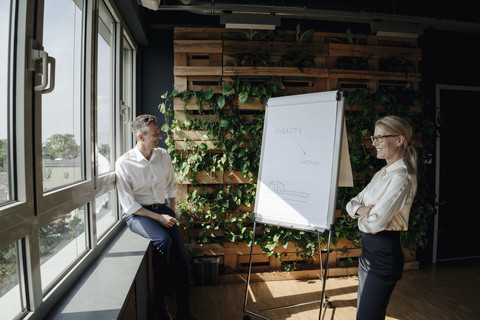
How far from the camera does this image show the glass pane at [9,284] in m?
1.18

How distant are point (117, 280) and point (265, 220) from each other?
115 centimetres

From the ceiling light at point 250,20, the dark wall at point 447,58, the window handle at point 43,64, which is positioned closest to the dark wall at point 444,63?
the dark wall at point 447,58

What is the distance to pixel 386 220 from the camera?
1656 millimetres

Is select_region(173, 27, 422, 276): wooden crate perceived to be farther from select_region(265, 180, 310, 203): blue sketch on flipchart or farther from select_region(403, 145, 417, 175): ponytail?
select_region(403, 145, 417, 175): ponytail

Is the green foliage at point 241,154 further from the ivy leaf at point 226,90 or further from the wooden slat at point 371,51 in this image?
the wooden slat at point 371,51


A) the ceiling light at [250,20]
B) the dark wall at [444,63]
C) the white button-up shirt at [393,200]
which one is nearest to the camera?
the white button-up shirt at [393,200]

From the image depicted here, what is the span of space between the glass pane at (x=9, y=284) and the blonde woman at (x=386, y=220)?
1686mm

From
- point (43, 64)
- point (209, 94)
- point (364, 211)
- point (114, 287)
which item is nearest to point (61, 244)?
point (114, 287)

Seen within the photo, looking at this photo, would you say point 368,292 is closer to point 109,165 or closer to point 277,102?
point 277,102

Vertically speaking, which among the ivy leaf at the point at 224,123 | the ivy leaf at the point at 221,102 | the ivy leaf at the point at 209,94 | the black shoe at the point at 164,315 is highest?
the ivy leaf at the point at 209,94

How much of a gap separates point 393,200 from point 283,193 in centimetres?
90

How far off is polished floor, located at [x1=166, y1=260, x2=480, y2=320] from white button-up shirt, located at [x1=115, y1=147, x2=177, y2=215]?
1092 millimetres

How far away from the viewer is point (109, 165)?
262cm

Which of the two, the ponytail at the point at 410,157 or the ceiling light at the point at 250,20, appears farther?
the ceiling light at the point at 250,20
